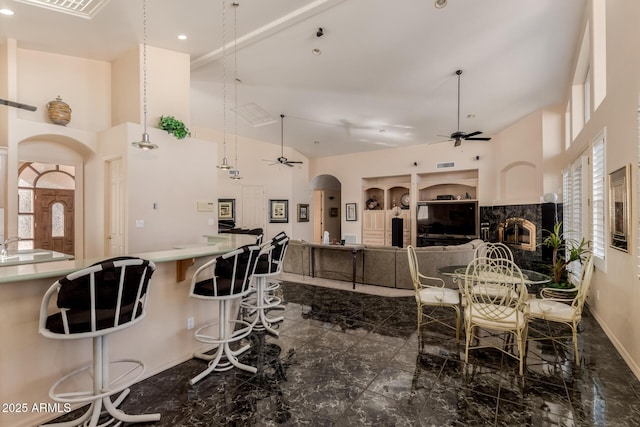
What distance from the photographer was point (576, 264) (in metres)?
5.18

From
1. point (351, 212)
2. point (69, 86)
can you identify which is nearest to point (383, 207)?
point (351, 212)

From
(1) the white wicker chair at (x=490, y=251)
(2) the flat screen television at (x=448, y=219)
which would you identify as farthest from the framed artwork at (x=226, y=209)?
(1) the white wicker chair at (x=490, y=251)

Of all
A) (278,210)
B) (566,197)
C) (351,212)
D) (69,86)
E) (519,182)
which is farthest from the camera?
(351,212)

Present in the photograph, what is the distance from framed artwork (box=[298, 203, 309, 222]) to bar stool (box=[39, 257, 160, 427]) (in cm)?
851

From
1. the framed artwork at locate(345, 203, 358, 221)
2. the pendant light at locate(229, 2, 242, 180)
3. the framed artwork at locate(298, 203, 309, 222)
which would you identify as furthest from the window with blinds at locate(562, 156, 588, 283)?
the framed artwork at locate(298, 203, 309, 222)

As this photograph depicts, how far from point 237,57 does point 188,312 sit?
420 cm

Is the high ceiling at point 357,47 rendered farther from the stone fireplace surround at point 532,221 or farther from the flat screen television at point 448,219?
the flat screen television at point 448,219

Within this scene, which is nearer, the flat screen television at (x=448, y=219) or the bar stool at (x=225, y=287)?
the bar stool at (x=225, y=287)

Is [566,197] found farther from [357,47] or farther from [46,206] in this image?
[46,206]

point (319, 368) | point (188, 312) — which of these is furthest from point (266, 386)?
point (188, 312)

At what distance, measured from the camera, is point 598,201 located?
3795 millimetres

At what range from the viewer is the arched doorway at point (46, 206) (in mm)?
6055

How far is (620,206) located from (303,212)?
28.1 feet

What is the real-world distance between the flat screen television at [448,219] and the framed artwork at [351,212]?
7.17 ft
